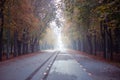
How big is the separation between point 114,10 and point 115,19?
296cm

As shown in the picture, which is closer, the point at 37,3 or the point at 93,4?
the point at 93,4

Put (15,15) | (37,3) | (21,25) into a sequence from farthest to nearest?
(37,3) → (21,25) → (15,15)

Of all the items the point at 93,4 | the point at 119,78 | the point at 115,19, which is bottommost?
the point at 119,78

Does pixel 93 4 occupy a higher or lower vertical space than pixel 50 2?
lower

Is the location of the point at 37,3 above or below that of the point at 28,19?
above

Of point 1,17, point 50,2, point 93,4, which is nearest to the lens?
point 93,4

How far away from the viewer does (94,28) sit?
5216 cm

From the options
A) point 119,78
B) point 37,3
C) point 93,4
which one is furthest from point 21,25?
point 119,78

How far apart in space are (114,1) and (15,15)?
26.1 meters

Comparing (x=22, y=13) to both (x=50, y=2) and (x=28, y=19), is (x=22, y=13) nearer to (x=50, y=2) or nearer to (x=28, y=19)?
(x=28, y=19)

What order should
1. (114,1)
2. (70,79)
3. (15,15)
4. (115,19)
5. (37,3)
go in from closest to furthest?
(70,79), (114,1), (115,19), (15,15), (37,3)

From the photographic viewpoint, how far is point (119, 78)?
17.2m

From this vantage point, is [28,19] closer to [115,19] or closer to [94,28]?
[94,28]

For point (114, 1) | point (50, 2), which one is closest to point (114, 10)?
point (114, 1)
